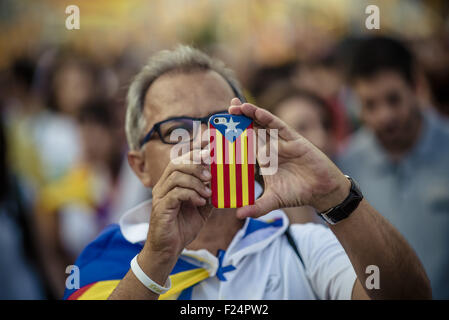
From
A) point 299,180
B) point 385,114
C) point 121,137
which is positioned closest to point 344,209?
point 299,180

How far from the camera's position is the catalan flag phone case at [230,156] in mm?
1712

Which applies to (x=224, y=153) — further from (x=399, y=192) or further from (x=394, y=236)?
(x=399, y=192)

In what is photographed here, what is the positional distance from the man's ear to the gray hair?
37 millimetres

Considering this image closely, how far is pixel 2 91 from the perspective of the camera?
641 centimetres

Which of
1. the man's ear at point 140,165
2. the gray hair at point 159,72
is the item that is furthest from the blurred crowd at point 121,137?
the man's ear at point 140,165

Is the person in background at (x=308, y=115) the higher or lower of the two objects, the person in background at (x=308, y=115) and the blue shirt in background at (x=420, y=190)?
the higher

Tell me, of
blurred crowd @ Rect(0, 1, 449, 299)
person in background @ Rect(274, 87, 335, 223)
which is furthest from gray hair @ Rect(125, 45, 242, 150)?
person in background @ Rect(274, 87, 335, 223)

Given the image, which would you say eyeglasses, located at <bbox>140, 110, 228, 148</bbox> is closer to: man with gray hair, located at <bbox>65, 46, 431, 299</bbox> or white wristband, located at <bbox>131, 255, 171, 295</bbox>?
man with gray hair, located at <bbox>65, 46, 431, 299</bbox>

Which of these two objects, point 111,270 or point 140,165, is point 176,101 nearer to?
point 140,165

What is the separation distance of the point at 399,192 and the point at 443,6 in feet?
12.4

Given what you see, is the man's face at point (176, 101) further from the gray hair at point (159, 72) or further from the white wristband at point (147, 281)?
the white wristband at point (147, 281)

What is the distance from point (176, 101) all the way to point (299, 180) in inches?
28.9

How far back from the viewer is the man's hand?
1706 millimetres

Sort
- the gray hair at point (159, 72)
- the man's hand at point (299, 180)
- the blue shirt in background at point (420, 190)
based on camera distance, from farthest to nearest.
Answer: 1. the blue shirt in background at point (420, 190)
2. the gray hair at point (159, 72)
3. the man's hand at point (299, 180)
